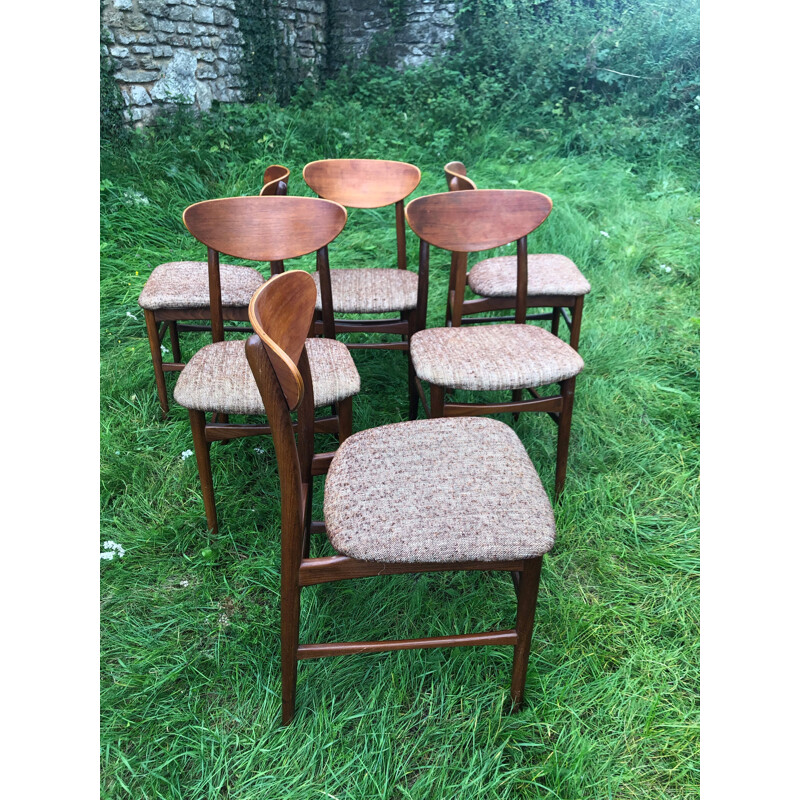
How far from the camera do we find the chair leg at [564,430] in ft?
6.63

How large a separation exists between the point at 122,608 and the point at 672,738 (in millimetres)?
1491

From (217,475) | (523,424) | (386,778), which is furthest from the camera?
(523,424)

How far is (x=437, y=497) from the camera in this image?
4.28 ft

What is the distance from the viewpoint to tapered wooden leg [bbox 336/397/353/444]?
71.2 inches

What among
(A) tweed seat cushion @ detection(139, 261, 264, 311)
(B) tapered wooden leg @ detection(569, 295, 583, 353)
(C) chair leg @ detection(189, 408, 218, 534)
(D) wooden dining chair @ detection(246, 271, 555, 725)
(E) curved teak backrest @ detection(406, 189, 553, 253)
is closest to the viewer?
(D) wooden dining chair @ detection(246, 271, 555, 725)

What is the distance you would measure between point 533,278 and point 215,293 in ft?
4.25

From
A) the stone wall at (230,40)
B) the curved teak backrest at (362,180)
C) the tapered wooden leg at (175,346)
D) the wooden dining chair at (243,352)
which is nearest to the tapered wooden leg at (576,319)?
the curved teak backrest at (362,180)

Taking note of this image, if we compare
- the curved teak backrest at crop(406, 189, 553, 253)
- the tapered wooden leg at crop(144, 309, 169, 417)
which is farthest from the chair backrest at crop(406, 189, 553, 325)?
the tapered wooden leg at crop(144, 309, 169, 417)

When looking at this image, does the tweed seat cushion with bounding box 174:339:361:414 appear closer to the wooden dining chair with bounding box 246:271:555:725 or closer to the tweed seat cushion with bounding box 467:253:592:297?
the wooden dining chair with bounding box 246:271:555:725

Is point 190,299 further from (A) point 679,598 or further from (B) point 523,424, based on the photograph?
(A) point 679,598

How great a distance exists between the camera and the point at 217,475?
228 centimetres

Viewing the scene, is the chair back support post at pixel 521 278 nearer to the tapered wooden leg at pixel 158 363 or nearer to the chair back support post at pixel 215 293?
the chair back support post at pixel 215 293

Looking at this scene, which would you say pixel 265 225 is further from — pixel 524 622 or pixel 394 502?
pixel 524 622

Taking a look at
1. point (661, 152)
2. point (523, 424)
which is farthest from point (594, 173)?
point (523, 424)
